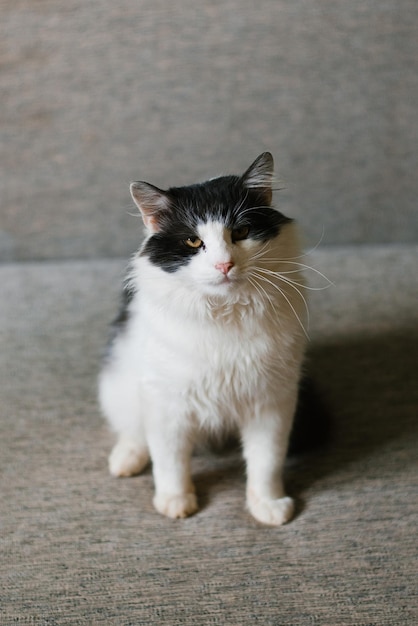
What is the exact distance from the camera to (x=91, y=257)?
2.03 m

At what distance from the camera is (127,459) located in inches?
50.2

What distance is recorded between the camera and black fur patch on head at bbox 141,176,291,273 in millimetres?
994

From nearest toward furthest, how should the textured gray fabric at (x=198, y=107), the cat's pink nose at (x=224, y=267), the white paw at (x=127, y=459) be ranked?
1. the cat's pink nose at (x=224, y=267)
2. the white paw at (x=127, y=459)
3. the textured gray fabric at (x=198, y=107)

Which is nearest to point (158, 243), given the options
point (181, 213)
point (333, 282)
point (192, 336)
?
point (181, 213)

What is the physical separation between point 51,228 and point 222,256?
3.77 ft

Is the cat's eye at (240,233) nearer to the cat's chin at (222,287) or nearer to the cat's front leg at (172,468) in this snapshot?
the cat's chin at (222,287)

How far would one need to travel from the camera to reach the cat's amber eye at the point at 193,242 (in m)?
0.99

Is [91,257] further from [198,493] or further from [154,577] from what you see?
[154,577]

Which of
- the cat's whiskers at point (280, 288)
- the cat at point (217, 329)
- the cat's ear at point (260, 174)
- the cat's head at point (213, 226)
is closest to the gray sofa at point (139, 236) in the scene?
the cat at point (217, 329)

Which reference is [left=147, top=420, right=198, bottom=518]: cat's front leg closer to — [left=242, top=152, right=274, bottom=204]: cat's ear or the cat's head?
the cat's head

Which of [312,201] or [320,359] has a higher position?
[312,201]

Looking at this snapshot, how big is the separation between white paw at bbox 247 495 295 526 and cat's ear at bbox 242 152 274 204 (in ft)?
1.86

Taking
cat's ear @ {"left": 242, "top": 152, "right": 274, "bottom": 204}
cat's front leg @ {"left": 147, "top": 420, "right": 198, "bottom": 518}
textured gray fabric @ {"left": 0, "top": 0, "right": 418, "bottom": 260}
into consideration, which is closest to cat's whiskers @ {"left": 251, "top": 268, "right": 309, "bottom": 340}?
cat's ear @ {"left": 242, "top": 152, "right": 274, "bottom": 204}

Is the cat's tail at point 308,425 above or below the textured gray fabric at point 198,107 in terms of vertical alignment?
below
